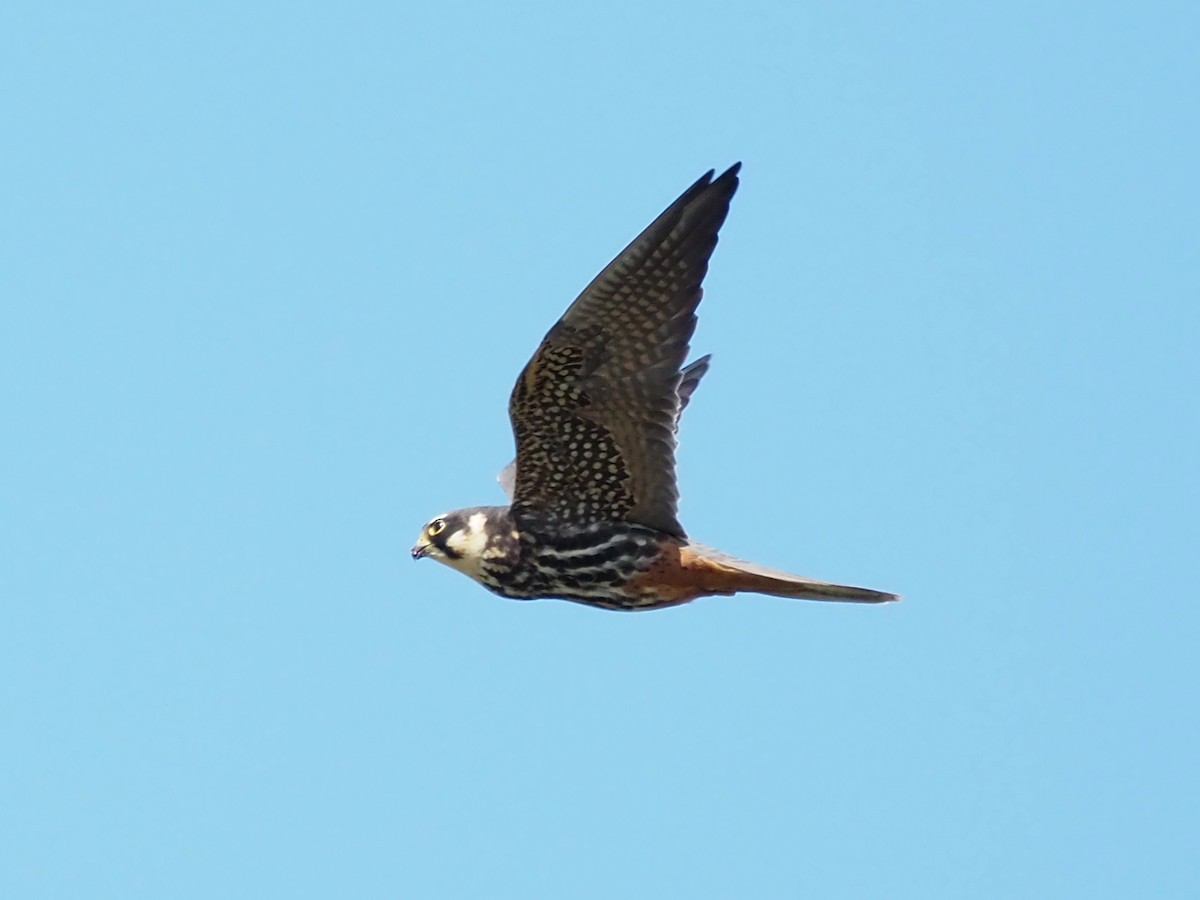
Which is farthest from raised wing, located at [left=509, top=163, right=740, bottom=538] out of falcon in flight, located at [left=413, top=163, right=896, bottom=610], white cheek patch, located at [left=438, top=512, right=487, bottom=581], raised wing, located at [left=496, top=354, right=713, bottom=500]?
raised wing, located at [left=496, top=354, right=713, bottom=500]

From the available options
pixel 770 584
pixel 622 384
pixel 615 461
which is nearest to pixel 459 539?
pixel 615 461

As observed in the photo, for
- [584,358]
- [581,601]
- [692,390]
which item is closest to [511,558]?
[581,601]

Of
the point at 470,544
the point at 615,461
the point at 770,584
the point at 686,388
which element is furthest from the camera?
the point at 686,388

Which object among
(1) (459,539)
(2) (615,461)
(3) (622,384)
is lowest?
(1) (459,539)

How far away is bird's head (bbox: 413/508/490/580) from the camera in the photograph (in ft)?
35.0

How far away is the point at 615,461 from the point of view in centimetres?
1046

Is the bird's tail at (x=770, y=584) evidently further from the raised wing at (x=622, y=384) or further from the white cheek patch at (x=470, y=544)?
the white cheek patch at (x=470, y=544)

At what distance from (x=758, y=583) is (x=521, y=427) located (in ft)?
4.61

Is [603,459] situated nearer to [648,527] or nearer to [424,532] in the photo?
[648,527]

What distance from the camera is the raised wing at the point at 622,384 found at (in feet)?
32.8

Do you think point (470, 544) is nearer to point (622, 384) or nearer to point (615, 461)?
point (615, 461)

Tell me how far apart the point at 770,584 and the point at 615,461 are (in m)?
1.00

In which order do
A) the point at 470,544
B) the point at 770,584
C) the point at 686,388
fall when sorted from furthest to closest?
the point at 686,388
the point at 470,544
the point at 770,584

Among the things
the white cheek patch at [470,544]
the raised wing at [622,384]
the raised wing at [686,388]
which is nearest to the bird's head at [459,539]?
the white cheek patch at [470,544]
